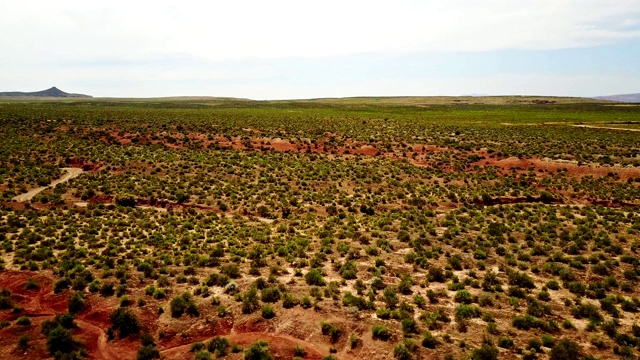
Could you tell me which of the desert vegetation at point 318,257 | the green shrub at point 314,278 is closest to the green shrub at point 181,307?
the desert vegetation at point 318,257

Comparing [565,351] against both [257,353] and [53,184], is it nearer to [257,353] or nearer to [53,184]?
[257,353]

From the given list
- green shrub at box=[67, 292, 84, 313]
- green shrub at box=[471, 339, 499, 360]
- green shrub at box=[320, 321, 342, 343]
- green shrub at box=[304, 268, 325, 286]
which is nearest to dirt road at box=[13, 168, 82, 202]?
green shrub at box=[67, 292, 84, 313]

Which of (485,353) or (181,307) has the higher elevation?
(181,307)

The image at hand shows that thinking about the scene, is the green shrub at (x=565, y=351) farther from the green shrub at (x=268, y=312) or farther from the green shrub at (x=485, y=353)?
the green shrub at (x=268, y=312)

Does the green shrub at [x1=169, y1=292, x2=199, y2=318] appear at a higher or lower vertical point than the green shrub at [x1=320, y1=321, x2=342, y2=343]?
higher

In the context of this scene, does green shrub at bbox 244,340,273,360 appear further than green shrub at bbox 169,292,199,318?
No

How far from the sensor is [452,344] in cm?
1491

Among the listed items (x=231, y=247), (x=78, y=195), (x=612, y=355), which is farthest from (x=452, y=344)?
(x=78, y=195)

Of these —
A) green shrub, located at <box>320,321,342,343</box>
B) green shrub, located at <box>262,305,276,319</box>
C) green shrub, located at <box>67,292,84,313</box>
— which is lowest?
green shrub, located at <box>320,321,342,343</box>

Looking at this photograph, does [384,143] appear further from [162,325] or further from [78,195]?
[162,325]

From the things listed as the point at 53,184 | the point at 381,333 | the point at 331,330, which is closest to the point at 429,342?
the point at 381,333

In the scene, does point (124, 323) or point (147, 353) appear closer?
point (147, 353)

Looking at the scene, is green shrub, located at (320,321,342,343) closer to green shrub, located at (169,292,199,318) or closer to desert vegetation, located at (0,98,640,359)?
desert vegetation, located at (0,98,640,359)

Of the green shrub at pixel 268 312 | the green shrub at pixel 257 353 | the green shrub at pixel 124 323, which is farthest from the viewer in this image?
the green shrub at pixel 268 312
